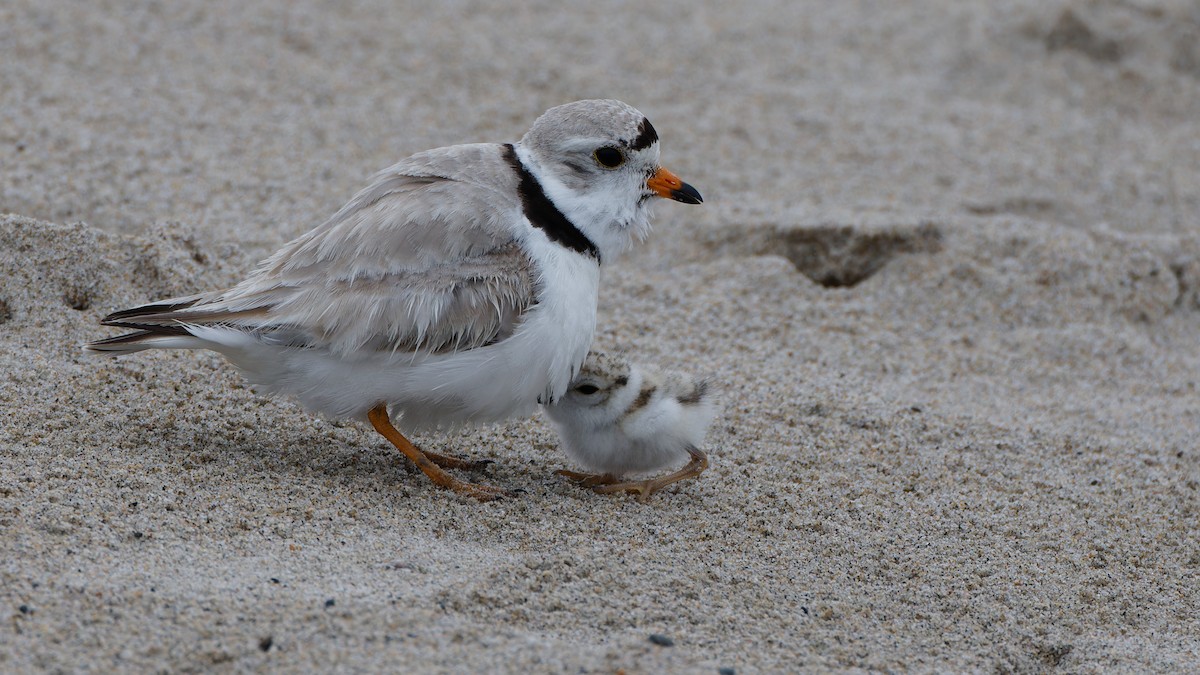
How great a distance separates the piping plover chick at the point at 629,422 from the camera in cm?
404

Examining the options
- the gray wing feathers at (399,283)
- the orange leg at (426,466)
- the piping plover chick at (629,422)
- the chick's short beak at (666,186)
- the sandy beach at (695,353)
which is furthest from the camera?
the chick's short beak at (666,186)

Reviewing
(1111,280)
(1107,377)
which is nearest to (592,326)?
(1107,377)

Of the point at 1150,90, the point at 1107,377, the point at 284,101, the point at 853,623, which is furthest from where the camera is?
the point at 1150,90

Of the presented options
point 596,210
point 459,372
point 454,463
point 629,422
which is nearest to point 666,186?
point 596,210

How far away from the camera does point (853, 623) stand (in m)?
3.30

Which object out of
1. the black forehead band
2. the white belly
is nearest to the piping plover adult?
the white belly

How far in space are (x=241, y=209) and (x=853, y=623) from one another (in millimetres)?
3163

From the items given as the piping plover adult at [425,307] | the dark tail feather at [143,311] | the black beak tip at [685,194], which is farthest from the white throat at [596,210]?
the dark tail feather at [143,311]

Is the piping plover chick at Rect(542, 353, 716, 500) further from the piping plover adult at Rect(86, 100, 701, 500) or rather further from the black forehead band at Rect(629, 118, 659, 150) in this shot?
the black forehead band at Rect(629, 118, 659, 150)

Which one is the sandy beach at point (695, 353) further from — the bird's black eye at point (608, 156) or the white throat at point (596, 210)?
the bird's black eye at point (608, 156)

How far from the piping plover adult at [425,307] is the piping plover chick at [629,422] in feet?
0.67

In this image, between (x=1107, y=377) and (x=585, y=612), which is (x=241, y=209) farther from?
(x=1107, y=377)

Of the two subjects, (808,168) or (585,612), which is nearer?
(585,612)

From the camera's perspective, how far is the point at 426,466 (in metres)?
3.84
